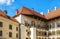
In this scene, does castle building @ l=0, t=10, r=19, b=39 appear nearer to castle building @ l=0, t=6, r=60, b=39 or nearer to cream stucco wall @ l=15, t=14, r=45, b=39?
castle building @ l=0, t=6, r=60, b=39

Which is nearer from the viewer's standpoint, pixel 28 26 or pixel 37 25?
pixel 28 26

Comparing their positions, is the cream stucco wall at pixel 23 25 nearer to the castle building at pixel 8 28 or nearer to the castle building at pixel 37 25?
the castle building at pixel 37 25

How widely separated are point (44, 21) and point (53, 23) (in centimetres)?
414

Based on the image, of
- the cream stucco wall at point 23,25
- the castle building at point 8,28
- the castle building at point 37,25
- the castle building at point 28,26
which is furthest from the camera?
the castle building at point 37,25

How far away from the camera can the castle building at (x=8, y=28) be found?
132ft

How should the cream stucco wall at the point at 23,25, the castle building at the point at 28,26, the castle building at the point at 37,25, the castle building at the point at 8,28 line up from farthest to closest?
the castle building at the point at 37,25 → the cream stucco wall at the point at 23,25 → the castle building at the point at 28,26 → the castle building at the point at 8,28

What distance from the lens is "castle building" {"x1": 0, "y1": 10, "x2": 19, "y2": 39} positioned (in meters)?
40.4

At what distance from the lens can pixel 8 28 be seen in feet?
139

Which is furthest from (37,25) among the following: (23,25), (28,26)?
(23,25)

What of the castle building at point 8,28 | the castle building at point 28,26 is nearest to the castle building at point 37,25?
the castle building at point 28,26

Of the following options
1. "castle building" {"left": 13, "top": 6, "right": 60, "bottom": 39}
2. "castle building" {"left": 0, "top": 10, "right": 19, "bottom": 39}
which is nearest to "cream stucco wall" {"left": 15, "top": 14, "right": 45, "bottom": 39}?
"castle building" {"left": 13, "top": 6, "right": 60, "bottom": 39}

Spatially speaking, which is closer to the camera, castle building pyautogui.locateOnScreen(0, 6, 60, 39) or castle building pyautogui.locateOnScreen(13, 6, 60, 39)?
castle building pyautogui.locateOnScreen(0, 6, 60, 39)

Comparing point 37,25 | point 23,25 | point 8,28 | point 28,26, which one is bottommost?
point 8,28

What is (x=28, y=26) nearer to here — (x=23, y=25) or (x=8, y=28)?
(x=23, y=25)
